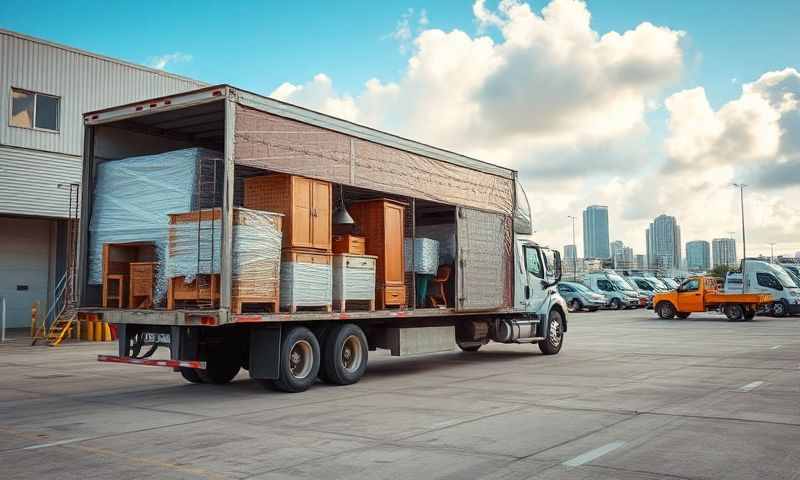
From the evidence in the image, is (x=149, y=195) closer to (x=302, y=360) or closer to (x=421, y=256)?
(x=302, y=360)

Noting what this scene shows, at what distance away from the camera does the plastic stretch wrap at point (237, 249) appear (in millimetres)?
9531

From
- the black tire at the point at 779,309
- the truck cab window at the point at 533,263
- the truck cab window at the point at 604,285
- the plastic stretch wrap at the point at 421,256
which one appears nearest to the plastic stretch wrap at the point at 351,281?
the plastic stretch wrap at the point at 421,256

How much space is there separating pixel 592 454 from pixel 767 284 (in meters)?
32.9

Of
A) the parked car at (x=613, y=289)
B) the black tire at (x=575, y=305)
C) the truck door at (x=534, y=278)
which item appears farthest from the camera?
the parked car at (x=613, y=289)

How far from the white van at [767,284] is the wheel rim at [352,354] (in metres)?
28.1

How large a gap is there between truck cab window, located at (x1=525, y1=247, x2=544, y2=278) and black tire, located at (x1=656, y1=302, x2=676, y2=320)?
20.0m

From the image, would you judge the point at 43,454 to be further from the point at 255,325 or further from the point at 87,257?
the point at 87,257

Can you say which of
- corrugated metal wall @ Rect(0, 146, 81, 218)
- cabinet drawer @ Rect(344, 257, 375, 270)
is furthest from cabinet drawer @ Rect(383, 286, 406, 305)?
corrugated metal wall @ Rect(0, 146, 81, 218)

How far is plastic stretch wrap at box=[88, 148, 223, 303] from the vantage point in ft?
33.0

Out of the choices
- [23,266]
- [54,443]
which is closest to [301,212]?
[54,443]

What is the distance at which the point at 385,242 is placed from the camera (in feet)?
41.2

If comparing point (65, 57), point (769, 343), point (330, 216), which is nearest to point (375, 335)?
point (330, 216)

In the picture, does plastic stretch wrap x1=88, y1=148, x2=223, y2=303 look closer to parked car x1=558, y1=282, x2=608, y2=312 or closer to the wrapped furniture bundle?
the wrapped furniture bundle

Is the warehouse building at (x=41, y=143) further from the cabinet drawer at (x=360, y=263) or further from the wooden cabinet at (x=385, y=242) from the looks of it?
the cabinet drawer at (x=360, y=263)
